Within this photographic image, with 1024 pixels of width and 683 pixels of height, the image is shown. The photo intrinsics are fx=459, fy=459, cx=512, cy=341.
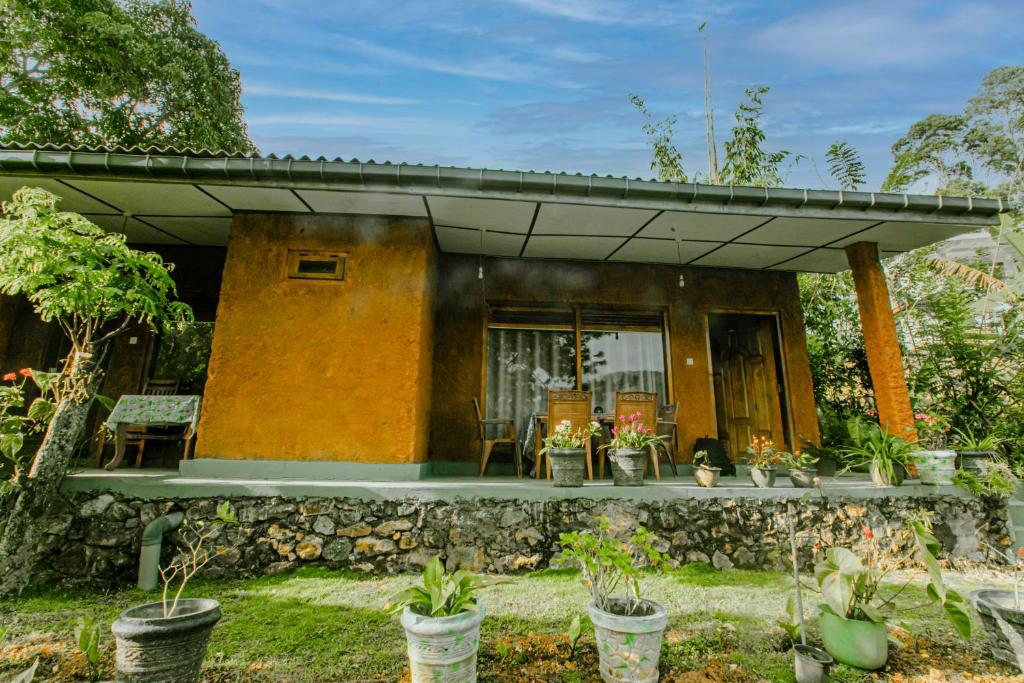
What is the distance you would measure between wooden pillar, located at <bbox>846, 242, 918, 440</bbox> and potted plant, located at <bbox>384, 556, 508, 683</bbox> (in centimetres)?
485

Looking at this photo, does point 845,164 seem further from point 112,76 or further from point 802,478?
point 112,76

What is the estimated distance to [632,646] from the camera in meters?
2.12

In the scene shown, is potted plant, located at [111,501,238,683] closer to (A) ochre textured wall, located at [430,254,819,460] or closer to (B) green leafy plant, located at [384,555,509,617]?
(B) green leafy plant, located at [384,555,509,617]

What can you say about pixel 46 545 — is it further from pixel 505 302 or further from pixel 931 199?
pixel 931 199

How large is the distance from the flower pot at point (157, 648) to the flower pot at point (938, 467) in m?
5.73

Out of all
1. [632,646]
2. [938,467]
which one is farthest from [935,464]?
[632,646]

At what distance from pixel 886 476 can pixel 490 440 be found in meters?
3.88

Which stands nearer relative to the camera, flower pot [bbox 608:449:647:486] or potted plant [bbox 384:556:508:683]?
potted plant [bbox 384:556:508:683]

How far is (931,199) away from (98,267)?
7.36 meters

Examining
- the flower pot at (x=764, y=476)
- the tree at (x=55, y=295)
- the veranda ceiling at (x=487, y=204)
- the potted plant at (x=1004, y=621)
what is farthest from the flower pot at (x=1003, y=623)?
the tree at (x=55, y=295)

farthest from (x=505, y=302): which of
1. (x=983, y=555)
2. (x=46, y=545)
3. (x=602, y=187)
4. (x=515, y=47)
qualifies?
(x=983, y=555)

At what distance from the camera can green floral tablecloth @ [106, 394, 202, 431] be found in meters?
4.52

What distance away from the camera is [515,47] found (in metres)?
6.81

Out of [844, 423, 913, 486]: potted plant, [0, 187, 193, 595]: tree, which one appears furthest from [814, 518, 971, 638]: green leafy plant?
[0, 187, 193, 595]: tree
